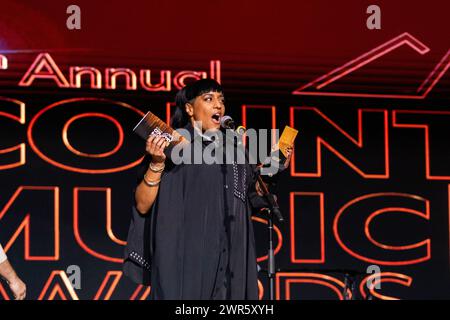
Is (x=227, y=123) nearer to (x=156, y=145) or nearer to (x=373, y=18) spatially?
(x=156, y=145)

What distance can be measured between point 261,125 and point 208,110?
236 centimetres

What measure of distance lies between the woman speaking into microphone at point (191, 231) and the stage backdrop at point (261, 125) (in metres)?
2.30

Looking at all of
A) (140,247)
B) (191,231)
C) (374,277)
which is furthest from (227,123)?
(374,277)

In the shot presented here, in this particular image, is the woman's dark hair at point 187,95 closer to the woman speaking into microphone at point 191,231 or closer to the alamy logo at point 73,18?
the woman speaking into microphone at point 191,231

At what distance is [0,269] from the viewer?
434 centimetres

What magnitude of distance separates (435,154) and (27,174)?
2.95 meters

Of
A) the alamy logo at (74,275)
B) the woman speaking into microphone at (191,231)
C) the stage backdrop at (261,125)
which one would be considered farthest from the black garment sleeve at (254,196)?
the alamy logo at (74,275)

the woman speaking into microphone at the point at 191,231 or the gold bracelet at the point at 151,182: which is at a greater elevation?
the gold bracelet at the point at 151,182

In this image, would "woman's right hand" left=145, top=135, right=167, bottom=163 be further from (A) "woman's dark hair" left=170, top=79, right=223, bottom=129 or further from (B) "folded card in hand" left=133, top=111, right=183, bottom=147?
(A) "woman's dark hair" left=170, top=79, right=223, bottom=129

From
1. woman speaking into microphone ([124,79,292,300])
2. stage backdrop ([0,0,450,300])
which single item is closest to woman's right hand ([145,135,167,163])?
woman speaking into microphone ([124,79,292,300])

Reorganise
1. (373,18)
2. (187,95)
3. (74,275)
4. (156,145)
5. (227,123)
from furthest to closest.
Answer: (373,18), (74,275), (187,95), (227,123), (156,145)

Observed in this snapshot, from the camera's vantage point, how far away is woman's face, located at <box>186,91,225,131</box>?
4.08 meters

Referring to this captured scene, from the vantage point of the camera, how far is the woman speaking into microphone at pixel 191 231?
12.5 feet

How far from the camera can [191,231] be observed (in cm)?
384
